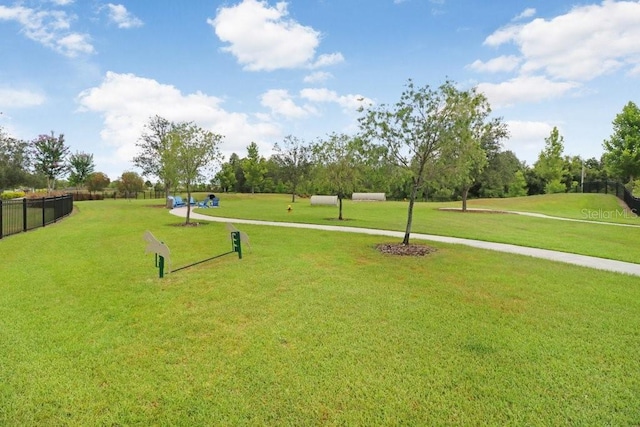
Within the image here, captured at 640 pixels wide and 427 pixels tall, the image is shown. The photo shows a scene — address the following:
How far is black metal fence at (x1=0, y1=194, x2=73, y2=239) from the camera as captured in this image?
12836 millimetres

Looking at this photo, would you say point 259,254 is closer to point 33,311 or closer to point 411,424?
point 33,311

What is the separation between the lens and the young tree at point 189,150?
15.9 m

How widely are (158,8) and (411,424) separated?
1474 centimetres

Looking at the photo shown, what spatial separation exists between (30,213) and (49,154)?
1372 inches

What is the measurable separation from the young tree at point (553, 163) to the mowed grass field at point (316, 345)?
157ft

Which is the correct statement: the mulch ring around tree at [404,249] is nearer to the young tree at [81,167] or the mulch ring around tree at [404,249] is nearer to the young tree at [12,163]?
the young tree at [12,163]

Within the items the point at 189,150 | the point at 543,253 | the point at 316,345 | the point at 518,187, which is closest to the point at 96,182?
the point at 189,150

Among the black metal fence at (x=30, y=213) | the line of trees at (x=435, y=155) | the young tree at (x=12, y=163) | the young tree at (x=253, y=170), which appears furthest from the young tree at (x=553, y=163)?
the young tree at (x=12, y=163)

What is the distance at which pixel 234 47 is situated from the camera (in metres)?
16.5

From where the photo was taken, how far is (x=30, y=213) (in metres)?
16.7

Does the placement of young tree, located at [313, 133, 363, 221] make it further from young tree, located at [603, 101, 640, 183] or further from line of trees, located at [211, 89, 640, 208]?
young tree, located at [603, 101, 640, 183]

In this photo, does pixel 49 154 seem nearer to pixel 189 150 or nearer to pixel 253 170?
pixel 253 170

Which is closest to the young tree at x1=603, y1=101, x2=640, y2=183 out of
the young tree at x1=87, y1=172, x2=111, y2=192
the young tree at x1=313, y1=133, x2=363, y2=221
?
the young tree at x1=313, y1=133, x2=363, y2=221

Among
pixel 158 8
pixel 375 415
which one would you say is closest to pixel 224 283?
pixel 375 415
